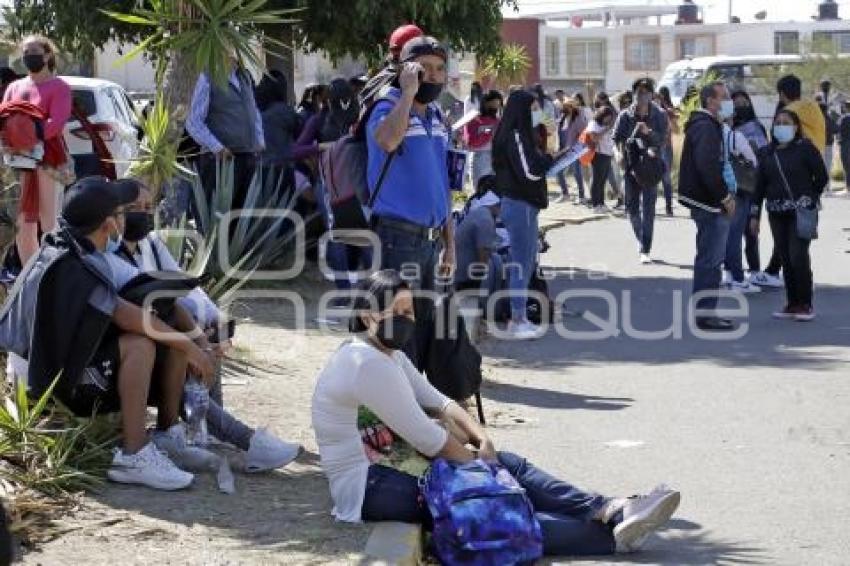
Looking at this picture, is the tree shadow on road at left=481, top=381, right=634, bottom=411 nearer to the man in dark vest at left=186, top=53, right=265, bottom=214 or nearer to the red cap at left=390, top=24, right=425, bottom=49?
the red cap at left=390, top=24, right=425, bottom=49

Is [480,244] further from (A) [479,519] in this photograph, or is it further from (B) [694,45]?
(B) [694,45]

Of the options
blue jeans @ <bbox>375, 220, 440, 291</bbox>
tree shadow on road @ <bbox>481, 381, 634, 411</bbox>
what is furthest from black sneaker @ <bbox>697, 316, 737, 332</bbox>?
blue jeans @ <bbox>375, 220, 440, 291</bbox>

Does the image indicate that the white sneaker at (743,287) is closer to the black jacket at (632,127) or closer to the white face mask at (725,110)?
the white face mask at (725,110)

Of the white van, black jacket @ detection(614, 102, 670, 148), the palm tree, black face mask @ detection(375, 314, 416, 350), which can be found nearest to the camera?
black face mask @ detection(375, 314, 416, 350)

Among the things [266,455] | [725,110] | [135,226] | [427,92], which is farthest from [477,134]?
[266,455]

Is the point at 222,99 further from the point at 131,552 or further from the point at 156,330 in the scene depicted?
the point at 131,552

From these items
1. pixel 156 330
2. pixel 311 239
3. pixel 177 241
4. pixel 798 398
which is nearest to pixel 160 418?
pixel 156 330

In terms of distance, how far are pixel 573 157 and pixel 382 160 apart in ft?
14.0

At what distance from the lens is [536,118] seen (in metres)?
13.5

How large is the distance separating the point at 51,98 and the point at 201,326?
14.0ft

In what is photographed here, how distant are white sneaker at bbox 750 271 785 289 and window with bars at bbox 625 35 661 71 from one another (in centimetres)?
5924

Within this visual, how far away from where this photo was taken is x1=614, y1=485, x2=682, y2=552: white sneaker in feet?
22.3

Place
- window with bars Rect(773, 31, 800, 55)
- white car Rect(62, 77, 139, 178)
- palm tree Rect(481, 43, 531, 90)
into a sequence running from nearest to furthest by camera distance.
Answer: white car Rect(62, 77, 139, 178)
palm tree Rect(481, 43, 531, 90)
window with bars Rect(773, 31, 800, 55)

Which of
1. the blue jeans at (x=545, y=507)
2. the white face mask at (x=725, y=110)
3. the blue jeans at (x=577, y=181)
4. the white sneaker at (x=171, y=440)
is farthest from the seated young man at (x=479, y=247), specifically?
the blue jeans at (x=577, y=181)
